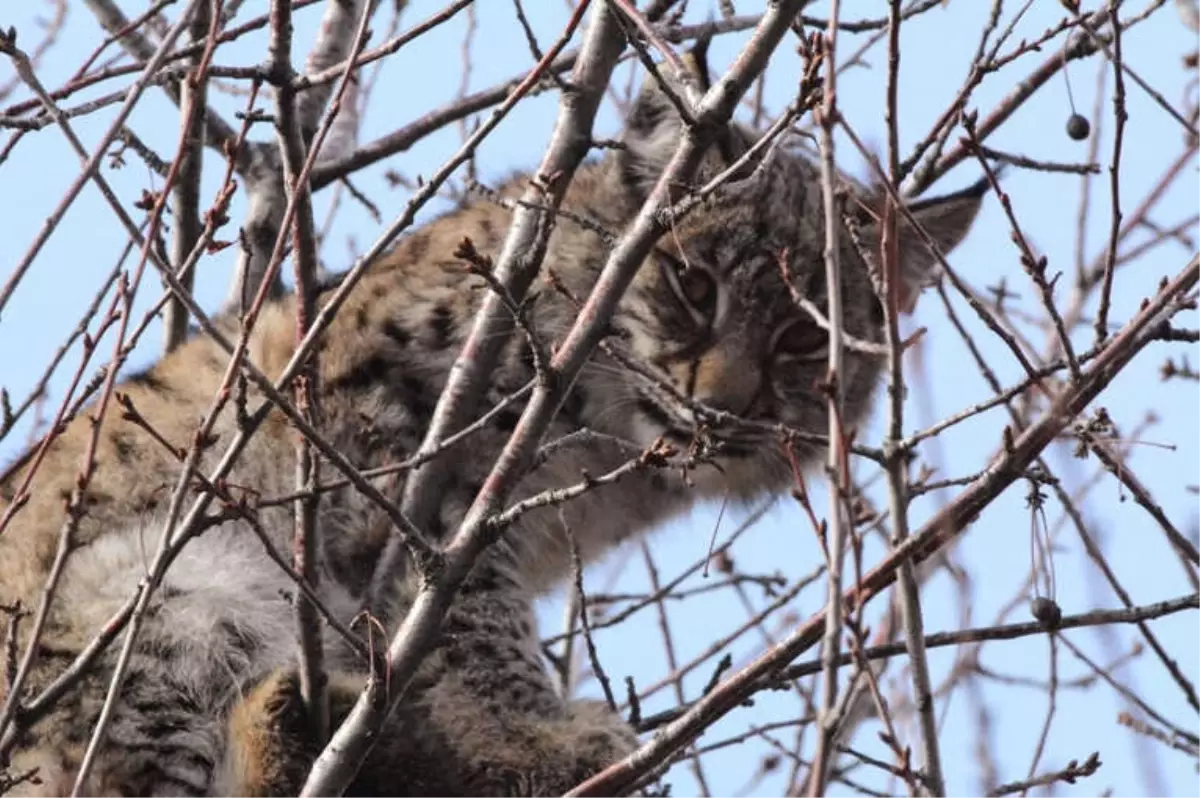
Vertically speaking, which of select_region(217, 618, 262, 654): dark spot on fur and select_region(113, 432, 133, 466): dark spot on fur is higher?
select_region(113, 432, 133, 466): dark spot on fur

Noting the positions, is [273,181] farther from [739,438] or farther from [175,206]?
[739,438]

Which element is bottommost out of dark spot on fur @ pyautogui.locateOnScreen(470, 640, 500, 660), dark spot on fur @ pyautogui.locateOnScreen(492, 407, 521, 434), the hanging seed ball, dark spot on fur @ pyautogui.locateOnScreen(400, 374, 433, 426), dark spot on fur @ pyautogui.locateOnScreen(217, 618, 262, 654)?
dark spot on fur @ pyautogui.locateOnScreen(217, 618, 262, 654)

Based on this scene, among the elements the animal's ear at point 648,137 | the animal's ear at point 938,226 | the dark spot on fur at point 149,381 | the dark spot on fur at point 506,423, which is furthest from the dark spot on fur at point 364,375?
the animal's ear at point 938,226

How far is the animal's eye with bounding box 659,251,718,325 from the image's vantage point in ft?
20.9

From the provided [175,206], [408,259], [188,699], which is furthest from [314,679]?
[175,206]

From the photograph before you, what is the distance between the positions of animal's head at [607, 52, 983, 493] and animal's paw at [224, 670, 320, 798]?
1.68 m

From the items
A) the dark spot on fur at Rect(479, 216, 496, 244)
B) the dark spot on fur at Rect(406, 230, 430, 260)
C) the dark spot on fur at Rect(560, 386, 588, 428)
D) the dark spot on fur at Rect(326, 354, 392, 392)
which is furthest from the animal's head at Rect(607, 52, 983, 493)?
the dark spot on fur at Rect(326, 354, 392, 392)

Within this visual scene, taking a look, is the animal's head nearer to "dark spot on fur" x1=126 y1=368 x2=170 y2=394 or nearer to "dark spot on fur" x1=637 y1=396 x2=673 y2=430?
"dark spot on fur" x1=637 y1=396 x2=673 y2=430

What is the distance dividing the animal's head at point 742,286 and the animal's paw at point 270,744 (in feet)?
5.53

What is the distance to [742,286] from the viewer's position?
6363mm

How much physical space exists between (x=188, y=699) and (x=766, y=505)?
2820 millimetres

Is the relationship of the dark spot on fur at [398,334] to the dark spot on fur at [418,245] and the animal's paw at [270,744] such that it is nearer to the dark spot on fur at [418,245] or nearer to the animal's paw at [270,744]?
the dark spot on fur at [418,245]

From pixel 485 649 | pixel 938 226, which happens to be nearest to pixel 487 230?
pixel 485 649

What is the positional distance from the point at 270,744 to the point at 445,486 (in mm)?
987
